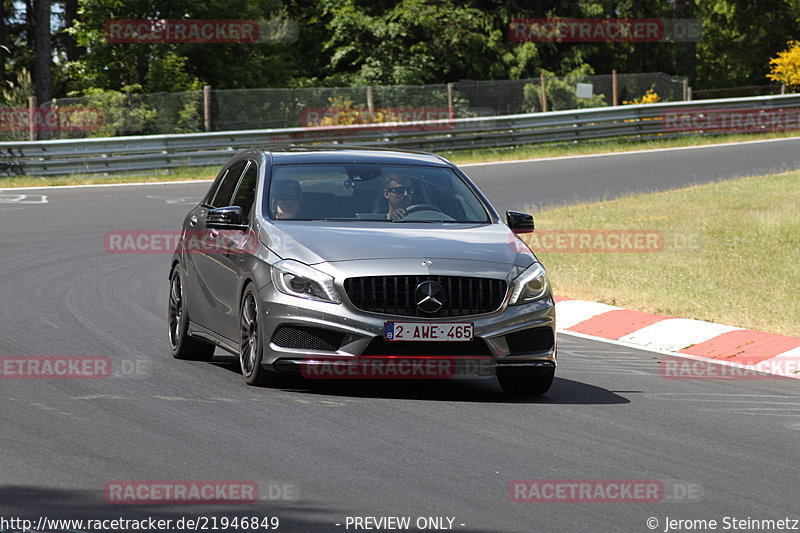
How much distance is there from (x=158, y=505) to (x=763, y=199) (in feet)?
61.3

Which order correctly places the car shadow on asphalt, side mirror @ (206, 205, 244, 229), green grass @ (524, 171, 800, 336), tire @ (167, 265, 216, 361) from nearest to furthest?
the car shadow on asphalt → side mirror @ (206, 205, 244, 229) → tire @ (167, 265, 216, 361) → green grass @ (524, 171, 800, 336)

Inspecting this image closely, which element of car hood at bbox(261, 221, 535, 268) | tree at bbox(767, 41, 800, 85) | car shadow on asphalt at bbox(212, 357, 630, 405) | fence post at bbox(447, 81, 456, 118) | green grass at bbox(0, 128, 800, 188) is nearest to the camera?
car hood at bbox(261, 221, 535, 268)

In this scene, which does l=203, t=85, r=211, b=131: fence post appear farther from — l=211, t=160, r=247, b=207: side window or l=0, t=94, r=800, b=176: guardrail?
l=211, t=160, r=247, b=207: side window

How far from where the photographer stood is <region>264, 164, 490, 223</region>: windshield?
9.85 meters

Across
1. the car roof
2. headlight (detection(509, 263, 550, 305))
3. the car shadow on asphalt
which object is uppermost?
the car roof

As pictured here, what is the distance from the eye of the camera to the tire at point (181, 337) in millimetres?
10672

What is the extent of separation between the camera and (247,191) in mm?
10344

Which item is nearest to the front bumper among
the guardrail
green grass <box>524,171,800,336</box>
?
green grass <box>524,171,800,336</box>

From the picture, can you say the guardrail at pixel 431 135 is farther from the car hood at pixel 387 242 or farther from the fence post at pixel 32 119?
the car hood at pixel 387 242

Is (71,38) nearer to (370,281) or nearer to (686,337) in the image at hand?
(686,337)

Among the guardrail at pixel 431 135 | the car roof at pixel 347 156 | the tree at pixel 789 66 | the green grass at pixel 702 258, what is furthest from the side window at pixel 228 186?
the tree at pixel 789 66

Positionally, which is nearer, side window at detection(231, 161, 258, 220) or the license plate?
the license plate

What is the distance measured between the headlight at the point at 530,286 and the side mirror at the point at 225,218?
207 centimetres

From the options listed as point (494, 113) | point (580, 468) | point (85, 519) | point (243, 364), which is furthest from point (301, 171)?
point (494, 113)
